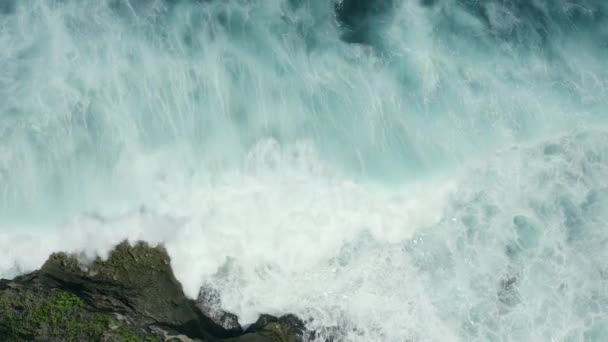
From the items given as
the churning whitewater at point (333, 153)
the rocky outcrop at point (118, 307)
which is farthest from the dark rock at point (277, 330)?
the churning whitewater at point (333, 153)

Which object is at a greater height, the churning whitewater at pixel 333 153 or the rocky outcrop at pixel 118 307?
the churning whitewater at pixel 333 153

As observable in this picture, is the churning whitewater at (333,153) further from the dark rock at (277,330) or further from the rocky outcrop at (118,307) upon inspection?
the rocky outcrop at (118,307)

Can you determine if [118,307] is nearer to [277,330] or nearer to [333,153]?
[277,330]

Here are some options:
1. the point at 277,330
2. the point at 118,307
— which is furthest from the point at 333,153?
the point at 118,307

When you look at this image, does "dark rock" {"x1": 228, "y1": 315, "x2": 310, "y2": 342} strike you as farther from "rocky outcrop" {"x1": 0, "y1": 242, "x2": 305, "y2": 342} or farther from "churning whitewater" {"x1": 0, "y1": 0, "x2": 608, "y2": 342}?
"churning whitewater" {"x1": 0, "y1": 0, "x2": 608, "y2": 342}

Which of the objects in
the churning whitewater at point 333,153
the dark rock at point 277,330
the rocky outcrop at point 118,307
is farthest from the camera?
the churning whitewater at point 333,153

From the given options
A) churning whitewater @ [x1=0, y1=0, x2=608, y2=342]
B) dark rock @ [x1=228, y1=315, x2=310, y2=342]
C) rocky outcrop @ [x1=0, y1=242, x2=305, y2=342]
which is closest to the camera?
rocky outcrop @ [x1=0, y1=242, x2=305, y2=342]

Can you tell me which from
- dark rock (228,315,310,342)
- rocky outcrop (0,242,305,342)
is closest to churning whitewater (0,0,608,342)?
dark rock (228,315,310,342)
